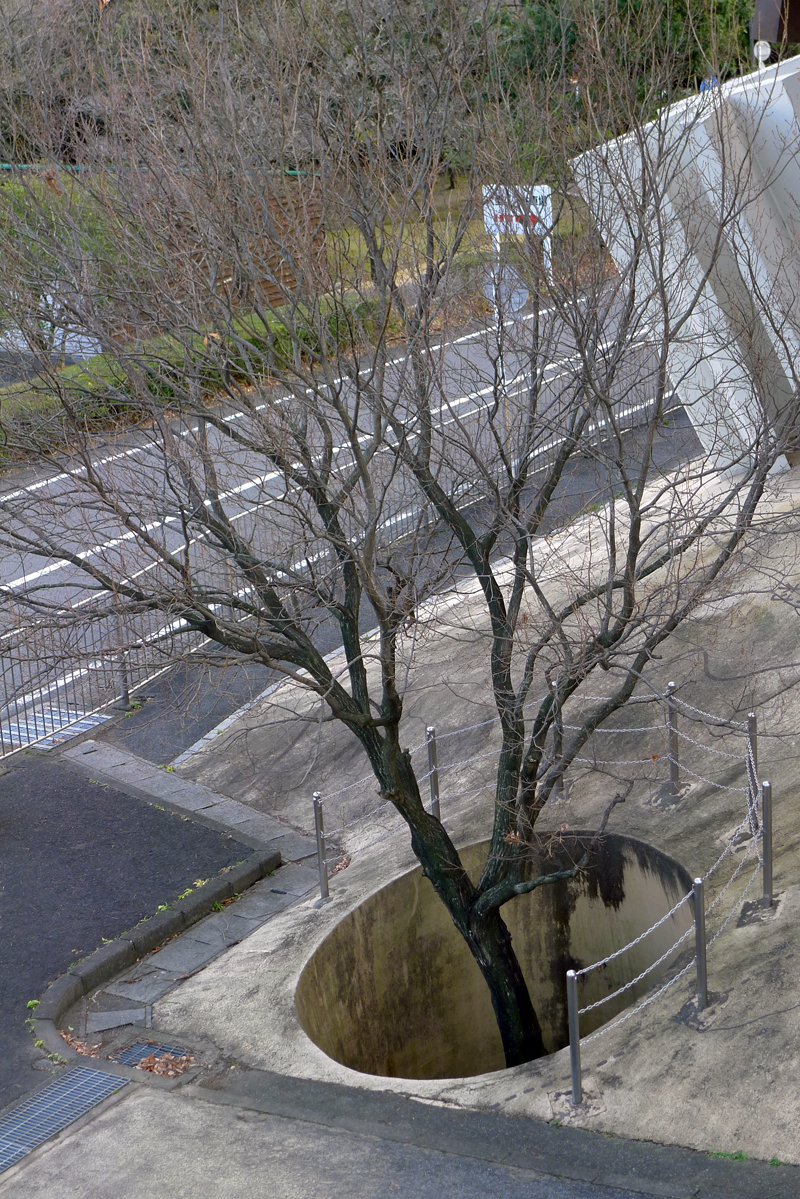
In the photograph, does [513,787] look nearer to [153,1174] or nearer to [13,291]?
[153,1174]

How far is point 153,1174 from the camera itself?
6207 millimetres

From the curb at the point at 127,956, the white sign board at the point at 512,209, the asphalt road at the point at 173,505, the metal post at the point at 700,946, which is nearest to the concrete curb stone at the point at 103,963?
the curb at the point at 127,956

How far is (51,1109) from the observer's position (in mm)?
6953

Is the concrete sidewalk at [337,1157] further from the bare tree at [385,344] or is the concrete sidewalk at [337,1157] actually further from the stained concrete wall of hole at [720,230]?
the stained concrete wall of hole at [720,230]

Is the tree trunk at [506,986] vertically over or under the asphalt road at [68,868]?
under

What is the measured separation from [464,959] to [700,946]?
13.2 ft

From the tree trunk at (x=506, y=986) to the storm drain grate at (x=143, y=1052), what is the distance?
7.79 feet

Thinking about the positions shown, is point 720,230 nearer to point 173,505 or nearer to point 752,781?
point 752,781

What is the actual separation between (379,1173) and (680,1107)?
1676mm

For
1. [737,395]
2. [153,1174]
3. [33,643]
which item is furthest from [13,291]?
[737,395]

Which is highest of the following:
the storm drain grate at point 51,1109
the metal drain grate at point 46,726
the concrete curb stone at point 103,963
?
the metal drain grate at point 46,726

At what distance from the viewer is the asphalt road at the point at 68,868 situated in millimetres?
8523

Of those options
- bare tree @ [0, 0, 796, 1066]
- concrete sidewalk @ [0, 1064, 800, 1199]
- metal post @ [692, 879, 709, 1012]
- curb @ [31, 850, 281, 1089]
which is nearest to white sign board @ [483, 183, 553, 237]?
bare tree @ [0, 0, 796, 1066]

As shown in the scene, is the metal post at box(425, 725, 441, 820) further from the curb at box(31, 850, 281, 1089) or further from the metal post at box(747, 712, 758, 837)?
the metal post at box(747, 712, 758, 837)
